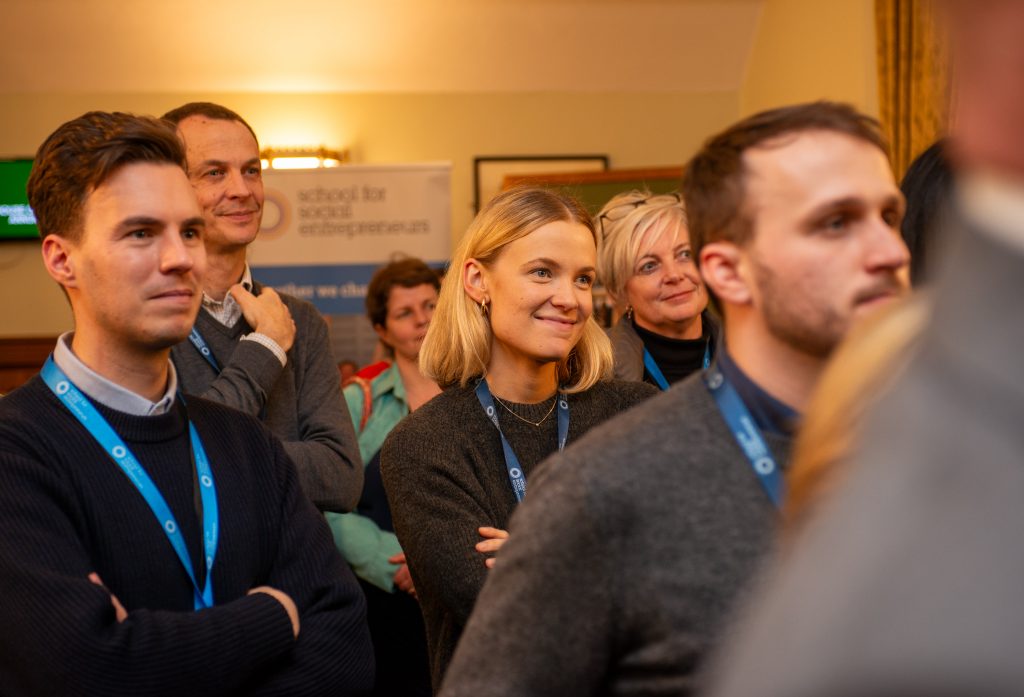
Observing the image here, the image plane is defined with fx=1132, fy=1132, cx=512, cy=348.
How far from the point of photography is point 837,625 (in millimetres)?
473

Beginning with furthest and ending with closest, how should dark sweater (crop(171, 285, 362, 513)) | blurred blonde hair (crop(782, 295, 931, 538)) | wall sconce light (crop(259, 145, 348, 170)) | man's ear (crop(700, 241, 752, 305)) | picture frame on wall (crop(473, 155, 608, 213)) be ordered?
picture frame on wall (crop(473, 155, 608, 213)) → wall sconce light (crop(259, 145, 348, 170)) → dark sweater (crop(171, 285, 362, 513)) → man's ear (crop(700, 241, 752, 305)) → blurred blonde hair (crop(782, 295, 931, 538))

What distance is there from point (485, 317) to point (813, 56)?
560cm

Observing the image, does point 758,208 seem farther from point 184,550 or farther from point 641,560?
point 184,550

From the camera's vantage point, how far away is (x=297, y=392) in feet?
9.44

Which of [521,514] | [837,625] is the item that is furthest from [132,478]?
[837,625]

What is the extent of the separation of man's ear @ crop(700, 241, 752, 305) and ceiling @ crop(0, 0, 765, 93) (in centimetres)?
715

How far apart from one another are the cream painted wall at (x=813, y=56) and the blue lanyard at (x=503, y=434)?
4397 mm

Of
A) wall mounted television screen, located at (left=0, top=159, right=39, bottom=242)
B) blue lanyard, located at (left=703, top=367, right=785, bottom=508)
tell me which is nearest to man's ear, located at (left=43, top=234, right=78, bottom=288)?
blue lanyard, located at (left=703, top=367, right=785, bottom=508)

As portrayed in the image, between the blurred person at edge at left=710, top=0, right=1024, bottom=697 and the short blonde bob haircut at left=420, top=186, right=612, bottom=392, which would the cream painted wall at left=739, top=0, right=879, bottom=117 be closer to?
the short blonde bob haircut at left=420, top=186, right=612, bottom=392

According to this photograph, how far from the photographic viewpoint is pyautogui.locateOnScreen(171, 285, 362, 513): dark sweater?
263 cm

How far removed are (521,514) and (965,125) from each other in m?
0.99

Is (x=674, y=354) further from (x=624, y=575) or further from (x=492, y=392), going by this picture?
(x=624, y=575)

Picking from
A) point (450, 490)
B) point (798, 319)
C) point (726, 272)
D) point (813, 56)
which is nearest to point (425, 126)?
point (813, 56)

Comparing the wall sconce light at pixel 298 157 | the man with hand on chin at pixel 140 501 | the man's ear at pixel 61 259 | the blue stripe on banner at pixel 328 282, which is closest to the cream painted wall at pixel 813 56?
the blue stripe on banner at pixel 328 282
